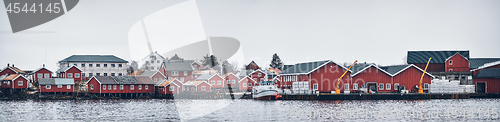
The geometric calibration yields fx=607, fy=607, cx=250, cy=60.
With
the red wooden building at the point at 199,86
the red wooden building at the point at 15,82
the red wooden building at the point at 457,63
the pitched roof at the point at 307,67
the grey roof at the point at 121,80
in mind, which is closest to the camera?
the pitched roof at the point at 307,67

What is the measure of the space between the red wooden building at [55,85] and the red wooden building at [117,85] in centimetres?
287

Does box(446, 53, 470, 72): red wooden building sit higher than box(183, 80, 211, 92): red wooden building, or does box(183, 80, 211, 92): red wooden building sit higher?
box(446, 53, 470, 72): red wooden building

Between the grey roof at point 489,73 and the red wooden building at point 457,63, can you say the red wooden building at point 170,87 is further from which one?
the grey roof at point 489,73

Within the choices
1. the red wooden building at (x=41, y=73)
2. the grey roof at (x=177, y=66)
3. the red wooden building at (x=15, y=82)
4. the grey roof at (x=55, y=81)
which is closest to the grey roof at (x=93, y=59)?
the grey roof at (x=177, y=66)

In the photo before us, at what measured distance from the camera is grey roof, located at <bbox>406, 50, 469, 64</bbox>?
93756 millimetres

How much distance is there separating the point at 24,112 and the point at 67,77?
40.9 m

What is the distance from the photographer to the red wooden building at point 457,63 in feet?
301

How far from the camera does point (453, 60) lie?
92.2 m

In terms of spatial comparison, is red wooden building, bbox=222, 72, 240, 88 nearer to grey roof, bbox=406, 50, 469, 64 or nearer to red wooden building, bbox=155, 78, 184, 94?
red wooden building, bbox=155, 78, 184, 94

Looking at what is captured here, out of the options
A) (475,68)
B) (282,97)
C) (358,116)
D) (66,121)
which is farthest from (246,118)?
(475,68)

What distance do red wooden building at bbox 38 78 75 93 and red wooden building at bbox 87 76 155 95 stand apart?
2872mm

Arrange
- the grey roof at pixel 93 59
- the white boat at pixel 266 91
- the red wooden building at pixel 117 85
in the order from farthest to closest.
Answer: the grey roof at pixel 93 59 → the red wooden building at pixel 117 85 → the white boat at pixel 266 91

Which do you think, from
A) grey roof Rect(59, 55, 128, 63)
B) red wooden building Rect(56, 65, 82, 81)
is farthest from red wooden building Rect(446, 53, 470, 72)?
red wooden building Rect(56, 65, 82, 81)

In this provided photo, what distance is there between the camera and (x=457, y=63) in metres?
92.1
